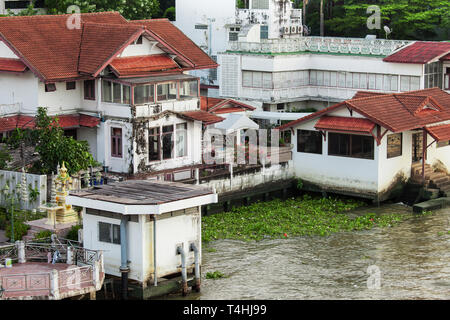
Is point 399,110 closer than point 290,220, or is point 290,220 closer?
point 290,220

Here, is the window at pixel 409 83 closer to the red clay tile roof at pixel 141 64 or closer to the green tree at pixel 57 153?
the red clay tile roof at pixel 141 64

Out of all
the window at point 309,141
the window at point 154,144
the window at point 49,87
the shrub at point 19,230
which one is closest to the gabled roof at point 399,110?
the window at point 309,141

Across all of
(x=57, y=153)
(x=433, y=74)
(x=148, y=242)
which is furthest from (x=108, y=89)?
(x=433, y=74)

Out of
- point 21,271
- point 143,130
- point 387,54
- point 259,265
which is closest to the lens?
point 21,271

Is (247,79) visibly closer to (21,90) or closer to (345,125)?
(345,125)

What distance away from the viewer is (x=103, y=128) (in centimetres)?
4666

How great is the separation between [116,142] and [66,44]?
5288 millimetres

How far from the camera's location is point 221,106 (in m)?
51.7

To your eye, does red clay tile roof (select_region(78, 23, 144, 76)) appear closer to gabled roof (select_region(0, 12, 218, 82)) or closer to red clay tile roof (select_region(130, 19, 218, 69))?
gabled roof (select_region(0, 12, 218, 82))

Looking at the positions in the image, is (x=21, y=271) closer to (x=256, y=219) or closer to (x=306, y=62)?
(x=256, y=219)

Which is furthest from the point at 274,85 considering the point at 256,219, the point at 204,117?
the point at 256,219

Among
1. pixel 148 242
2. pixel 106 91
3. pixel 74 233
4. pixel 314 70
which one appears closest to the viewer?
pixel 148 242

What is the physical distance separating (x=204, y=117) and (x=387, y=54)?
16.5 m

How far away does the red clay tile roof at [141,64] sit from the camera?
45.9 meters
